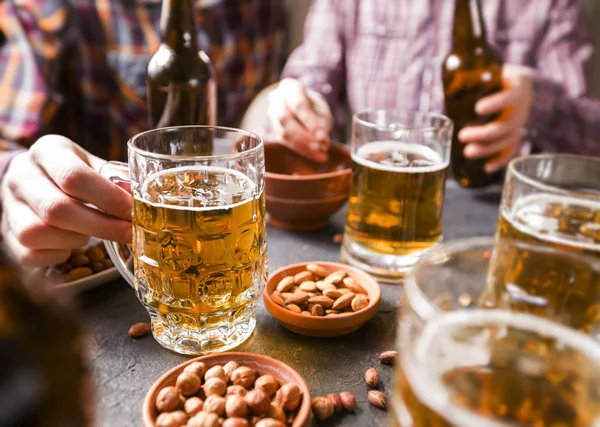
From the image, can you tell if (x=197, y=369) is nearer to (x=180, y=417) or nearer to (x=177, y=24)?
(x=180, y=417)

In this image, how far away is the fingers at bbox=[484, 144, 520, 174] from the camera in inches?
55.2

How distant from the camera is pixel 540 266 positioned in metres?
0.51

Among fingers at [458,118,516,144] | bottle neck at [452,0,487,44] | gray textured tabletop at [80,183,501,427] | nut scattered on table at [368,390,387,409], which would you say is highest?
bottle neck at [452,0,487,44]

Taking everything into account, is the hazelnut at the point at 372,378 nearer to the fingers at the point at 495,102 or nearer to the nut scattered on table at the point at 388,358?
the nut scattered on table at the point at 388,358

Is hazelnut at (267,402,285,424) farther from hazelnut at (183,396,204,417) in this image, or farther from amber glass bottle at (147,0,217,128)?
amber glass bottle at (147,0,217,128)

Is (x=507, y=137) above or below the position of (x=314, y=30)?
below

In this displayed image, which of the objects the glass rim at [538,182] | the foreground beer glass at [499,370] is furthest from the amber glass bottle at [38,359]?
the glass rim at [538,182]

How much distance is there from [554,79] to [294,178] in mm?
1292

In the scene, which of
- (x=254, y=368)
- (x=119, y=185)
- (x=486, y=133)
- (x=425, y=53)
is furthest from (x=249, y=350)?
(x=425, y=53)

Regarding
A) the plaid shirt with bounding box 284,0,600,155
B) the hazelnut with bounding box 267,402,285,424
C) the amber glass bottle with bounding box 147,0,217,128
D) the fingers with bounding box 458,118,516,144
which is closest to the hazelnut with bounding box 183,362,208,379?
the hazelnut with bounding box 267,402,285,424

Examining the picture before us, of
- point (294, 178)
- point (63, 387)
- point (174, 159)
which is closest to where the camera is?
point (63, 387)

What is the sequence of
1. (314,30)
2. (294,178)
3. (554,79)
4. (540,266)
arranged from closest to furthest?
(540,266) < (294,178) < (554,79) < (314,30)

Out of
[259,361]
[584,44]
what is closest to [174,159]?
[259,361]

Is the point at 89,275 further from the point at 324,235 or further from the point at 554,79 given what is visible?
the point at 554,79
